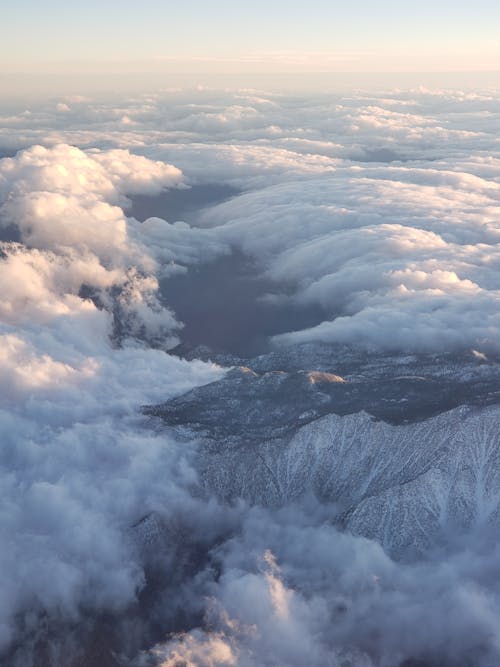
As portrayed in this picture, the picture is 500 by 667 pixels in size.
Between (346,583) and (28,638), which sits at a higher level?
(346,583)

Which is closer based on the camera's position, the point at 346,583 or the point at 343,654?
the point at 343,654

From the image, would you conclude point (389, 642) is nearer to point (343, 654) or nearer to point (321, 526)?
point (343, 654)

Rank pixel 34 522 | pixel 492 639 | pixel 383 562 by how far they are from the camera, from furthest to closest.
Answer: pixel 34 522 < pixel 383 562 < pixel 492 639

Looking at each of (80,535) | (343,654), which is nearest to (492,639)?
(343,654)

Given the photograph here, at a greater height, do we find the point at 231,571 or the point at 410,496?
the point at 410,496

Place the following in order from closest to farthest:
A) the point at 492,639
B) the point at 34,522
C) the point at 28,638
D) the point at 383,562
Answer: the point at 492,639 → the point at 28,638 → the point at 383,562 → the point at 34,522

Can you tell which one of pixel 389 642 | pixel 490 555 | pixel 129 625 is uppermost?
pixel 490 555

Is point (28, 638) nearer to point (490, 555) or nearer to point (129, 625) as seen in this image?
point (129, 625)

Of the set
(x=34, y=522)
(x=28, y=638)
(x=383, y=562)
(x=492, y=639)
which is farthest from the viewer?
(x=34, y=522)

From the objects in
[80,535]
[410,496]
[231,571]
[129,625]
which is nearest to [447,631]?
[410,496]
